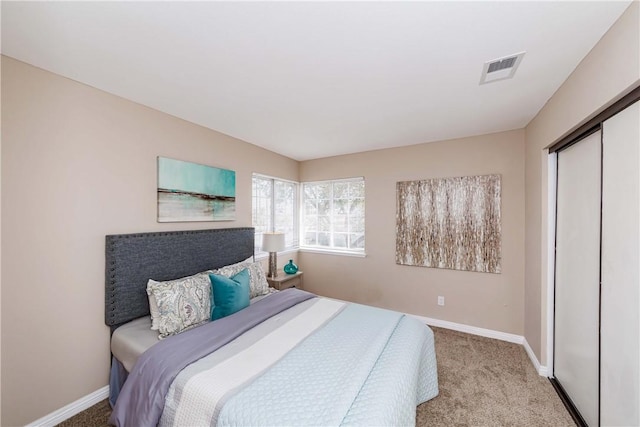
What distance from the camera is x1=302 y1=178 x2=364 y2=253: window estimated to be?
157 inches

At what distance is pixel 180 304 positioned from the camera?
6.55 feet

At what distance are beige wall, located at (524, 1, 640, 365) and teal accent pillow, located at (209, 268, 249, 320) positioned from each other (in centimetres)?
273

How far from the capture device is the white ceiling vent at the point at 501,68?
163cm

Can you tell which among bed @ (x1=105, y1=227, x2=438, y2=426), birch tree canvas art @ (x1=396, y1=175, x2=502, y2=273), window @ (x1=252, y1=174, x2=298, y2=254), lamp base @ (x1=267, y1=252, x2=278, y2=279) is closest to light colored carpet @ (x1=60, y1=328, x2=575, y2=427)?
bed @ (x1=105, y1=227, x2=438, y2=426)

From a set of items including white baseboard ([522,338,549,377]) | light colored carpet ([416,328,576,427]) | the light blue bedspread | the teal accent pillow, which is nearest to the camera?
the light blue bedspread

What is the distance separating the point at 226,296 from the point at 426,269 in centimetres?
252

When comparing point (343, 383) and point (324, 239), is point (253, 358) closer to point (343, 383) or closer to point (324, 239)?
point (343, 383)

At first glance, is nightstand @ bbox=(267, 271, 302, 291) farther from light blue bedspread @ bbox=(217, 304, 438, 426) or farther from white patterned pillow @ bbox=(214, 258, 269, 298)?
light blue bedspread @ bbox=(217, 304, 438, 426)

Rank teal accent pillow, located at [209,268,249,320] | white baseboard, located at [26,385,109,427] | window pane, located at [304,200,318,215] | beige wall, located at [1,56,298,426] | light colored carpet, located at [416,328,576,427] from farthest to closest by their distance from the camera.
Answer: window pane, located at [304,200,318,215] < teal accent pillow, located at [209,268,249,320] < light colored carpet, located at [416,328,576,427] < white baseboard, located at [26,385,109,427] < beige wall, located at [1,56,298,426]

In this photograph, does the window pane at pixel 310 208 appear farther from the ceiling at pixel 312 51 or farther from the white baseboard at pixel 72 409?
the white baseboard at pixel 72 409

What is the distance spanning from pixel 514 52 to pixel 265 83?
1630mm

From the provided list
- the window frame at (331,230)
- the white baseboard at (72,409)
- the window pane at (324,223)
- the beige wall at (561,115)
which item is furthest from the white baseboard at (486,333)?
the white baseboard at (72,409)

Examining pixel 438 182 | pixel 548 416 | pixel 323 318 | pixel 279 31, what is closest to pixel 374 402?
pixel 323 318

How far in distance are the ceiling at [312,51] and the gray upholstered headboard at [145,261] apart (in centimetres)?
121
